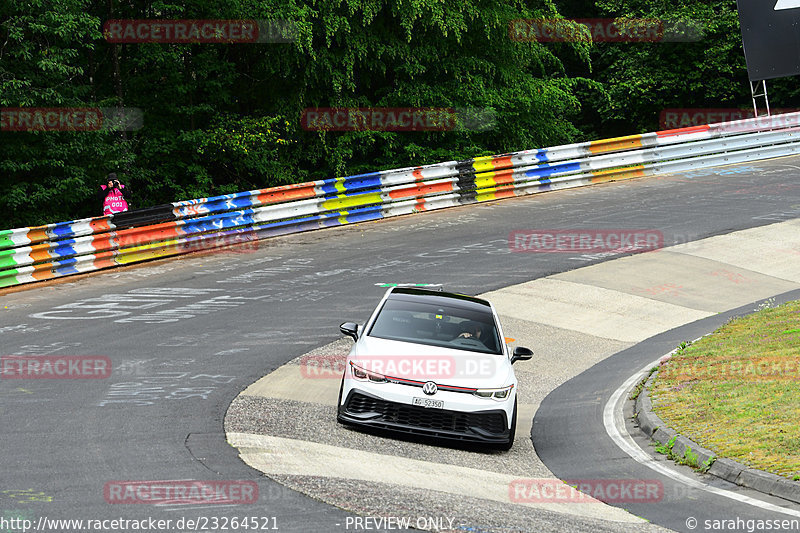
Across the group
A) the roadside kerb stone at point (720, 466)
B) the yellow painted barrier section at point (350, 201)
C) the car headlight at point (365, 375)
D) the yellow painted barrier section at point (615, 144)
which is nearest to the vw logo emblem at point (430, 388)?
the car headlight at point (365, 375)

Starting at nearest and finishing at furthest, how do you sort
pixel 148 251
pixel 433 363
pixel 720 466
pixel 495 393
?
1. pixel 720 466
2. pixel 495 393
3. pixel 433 363
4. pixel 148 251

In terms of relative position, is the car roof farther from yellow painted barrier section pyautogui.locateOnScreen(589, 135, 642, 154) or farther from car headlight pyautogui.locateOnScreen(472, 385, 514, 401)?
yellow painted barrier section pyautogui.locateOnScreen(589, 135, 642, 154)

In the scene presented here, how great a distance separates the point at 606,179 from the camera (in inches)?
1105

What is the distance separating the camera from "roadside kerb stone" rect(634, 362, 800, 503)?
891 centimetres

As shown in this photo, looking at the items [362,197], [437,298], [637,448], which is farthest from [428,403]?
[362,197]

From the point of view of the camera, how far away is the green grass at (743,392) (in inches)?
395

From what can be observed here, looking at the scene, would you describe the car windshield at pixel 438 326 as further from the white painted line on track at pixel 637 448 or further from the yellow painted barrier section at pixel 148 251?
the yellow painted barrier section at pixel 148 251

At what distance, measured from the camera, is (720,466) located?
32.0 ft

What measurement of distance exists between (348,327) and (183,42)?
51.6ft

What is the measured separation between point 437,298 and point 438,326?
69 centimetres

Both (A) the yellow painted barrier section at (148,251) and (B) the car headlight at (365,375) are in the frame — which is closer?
(B) the car headlight at (365,375)

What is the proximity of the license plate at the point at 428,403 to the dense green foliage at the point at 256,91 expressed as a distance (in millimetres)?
14061

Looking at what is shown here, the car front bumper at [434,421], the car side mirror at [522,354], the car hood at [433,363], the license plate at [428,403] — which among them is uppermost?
the car hood at [433,363]

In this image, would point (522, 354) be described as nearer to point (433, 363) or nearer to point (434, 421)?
point (433, 363)
